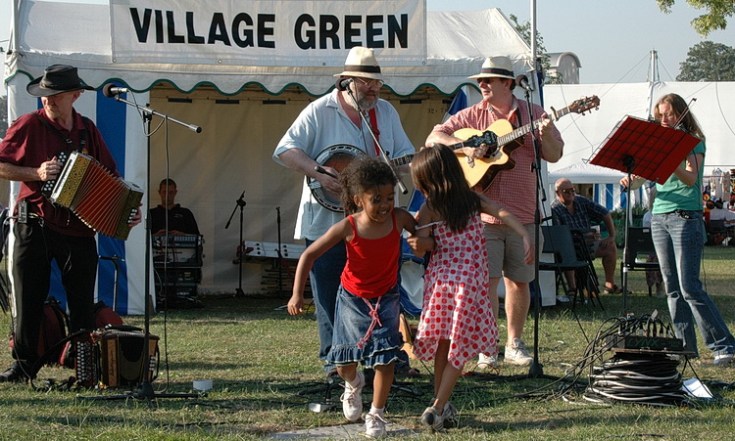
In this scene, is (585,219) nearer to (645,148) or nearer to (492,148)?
(492,148)

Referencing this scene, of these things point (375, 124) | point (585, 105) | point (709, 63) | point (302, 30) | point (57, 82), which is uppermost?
point (709, 63)

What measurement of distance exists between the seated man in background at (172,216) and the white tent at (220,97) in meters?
0.59

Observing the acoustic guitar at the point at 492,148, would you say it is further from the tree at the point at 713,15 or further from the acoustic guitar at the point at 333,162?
the tree at the point at 713,15

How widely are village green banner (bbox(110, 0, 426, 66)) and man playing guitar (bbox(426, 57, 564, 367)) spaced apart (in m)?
3.06

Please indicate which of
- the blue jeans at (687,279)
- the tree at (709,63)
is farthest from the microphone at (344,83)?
the tree at (709,63)

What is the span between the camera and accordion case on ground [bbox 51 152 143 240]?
6328 millimetres

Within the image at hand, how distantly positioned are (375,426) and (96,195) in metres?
2.43

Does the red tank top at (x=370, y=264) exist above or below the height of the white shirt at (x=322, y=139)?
below

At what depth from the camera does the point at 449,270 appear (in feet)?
18.1

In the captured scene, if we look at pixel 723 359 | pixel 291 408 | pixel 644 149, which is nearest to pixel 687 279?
pixel 723 359

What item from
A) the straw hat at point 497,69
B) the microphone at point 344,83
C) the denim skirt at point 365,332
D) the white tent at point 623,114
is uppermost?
the white tent at point 623,114

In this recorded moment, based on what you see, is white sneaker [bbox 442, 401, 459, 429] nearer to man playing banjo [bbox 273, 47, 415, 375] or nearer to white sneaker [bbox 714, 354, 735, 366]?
man playing banjo [bbox 273, 47, 415, 375]


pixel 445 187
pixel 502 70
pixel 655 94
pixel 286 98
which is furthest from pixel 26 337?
pixel 655 94

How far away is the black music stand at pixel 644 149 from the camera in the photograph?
6723 millimetres
